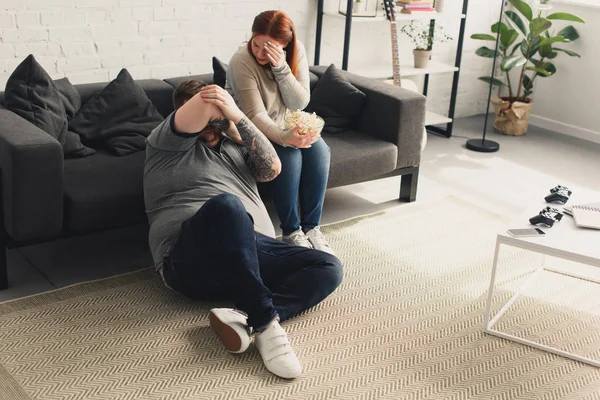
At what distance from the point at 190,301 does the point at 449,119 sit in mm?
2856

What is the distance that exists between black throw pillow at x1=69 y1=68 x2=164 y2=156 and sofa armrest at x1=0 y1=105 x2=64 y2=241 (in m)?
0.51

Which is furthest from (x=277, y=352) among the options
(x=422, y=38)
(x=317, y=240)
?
(x=422, y=38)

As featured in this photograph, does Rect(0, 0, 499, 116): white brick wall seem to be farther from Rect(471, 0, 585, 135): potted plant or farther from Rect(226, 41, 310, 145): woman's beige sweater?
Rect(471, 0, 585, 135): potted plant

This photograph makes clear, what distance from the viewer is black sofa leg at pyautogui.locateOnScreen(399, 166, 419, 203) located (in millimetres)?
4043

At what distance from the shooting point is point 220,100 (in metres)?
2.72

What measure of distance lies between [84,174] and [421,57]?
264 centimetres

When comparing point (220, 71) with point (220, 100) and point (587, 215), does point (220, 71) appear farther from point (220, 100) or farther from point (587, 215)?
point (587, 215)

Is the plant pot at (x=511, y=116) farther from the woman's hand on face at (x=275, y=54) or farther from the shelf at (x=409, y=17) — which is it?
the woman's hand on face at (x=275, y=54)

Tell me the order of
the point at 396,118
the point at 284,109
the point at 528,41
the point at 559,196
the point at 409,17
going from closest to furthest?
the point at 559,196 < the point at 284,109 < the point at 396,118 < the point at 409,17 < the point at 528,41

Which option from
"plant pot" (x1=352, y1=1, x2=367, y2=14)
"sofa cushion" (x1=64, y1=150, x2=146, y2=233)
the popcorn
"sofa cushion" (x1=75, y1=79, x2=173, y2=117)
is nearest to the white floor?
"sofa cushion" (x1=64, y1=150, x2=146, y2=233)

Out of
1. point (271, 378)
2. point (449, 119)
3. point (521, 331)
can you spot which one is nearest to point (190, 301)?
point (271, 378)

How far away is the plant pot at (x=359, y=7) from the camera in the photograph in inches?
183

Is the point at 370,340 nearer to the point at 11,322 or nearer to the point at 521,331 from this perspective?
the point at 521,331

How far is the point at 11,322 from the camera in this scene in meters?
2.72
